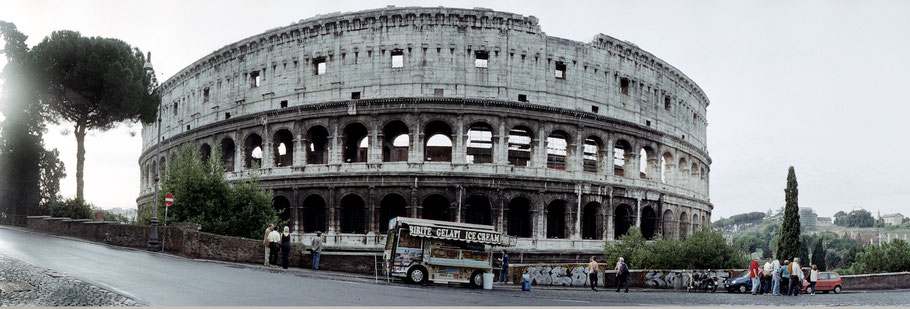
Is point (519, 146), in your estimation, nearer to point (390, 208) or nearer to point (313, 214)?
point (390, 208)

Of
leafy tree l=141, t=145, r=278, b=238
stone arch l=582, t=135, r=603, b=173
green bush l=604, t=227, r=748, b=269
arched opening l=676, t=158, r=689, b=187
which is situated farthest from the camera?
arched opening l=676, t=158, r=689, b=187

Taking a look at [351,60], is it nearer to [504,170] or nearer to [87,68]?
[504,170]

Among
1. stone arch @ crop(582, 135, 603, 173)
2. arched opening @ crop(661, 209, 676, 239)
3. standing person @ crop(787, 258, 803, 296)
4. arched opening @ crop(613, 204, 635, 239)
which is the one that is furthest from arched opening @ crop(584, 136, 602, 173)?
standing person @ crop(787, 258, 803, 296)

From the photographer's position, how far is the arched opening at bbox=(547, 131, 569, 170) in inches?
1727

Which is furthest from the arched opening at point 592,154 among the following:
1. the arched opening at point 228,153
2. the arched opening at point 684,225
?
the arched opening at point 228,153

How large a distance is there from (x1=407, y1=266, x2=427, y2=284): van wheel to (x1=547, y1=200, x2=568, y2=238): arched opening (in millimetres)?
19623

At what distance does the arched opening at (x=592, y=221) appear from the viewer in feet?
140

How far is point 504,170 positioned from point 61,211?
2478 cm

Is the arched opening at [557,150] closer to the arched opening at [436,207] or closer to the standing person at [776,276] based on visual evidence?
the arched opening at [436,207]

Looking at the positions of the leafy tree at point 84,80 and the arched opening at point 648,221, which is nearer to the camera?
the leafy tree at point 84,80

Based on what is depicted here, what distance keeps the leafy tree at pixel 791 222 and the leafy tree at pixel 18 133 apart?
159 feet

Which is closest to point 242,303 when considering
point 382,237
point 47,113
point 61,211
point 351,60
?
point 382,237

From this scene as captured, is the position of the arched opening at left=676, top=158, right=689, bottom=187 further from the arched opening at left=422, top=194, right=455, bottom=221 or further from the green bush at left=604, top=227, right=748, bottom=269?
the arched opening at left=422, top=194, right=455, bottom=221

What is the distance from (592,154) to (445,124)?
10.8 m
